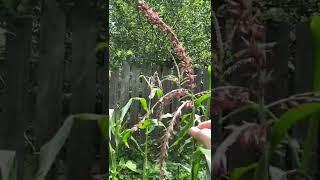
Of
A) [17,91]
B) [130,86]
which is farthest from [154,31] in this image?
[17,91]

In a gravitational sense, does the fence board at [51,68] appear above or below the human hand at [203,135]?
above

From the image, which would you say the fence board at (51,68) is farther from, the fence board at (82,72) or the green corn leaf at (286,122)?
the green corn leaf at (286,122)

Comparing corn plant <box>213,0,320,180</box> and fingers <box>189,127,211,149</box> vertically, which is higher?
corn plant <box>213,0,320,180</box>

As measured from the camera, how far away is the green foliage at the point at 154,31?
629 centimetres

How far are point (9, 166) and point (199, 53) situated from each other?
18.1ft

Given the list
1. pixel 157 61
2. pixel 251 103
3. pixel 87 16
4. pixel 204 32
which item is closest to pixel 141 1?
pixel 87 16

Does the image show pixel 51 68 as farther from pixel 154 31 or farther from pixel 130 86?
pixel 154 31

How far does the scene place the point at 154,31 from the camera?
20.5 ft

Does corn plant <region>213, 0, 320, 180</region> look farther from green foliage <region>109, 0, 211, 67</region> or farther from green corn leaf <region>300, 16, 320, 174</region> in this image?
green foliage <region>109, 0, 211, 67</region>

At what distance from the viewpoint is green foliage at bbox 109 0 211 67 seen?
629 cm

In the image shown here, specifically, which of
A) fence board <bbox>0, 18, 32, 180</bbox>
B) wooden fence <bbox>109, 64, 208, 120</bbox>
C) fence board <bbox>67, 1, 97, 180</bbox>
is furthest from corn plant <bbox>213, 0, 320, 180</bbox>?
wooden fence <bbox>109, 64, 208, 120</bbox>

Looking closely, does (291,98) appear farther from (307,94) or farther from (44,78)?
(44,78)

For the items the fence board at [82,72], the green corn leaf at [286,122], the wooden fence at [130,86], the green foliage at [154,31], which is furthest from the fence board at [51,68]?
the green foliage at [154,31]

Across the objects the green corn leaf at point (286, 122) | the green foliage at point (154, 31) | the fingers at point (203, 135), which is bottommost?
the fingers at point (203, 135)
